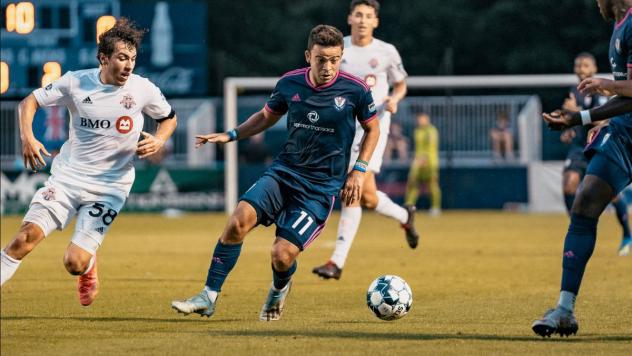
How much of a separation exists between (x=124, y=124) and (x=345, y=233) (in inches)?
135

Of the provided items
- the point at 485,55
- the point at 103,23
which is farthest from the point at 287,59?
the point at 103,23

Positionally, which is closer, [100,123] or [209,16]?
[100,123]

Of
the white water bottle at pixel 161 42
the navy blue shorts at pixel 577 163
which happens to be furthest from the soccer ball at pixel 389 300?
the white water bottle at pixel 161 42

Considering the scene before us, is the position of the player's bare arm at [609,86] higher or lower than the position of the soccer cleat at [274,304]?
higher

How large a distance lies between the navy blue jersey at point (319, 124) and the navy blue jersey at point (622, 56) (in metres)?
1.86

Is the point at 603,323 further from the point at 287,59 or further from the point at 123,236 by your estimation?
the point at 287,59

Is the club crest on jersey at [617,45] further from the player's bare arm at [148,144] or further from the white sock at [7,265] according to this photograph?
the white sock at [7,265]

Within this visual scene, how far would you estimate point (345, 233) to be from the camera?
1195cm

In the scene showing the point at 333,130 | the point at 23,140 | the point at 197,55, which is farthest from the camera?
the point at 197,55

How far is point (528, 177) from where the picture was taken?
26.8 metres

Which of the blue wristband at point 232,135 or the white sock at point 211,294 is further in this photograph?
the blue wristband at point 232,135

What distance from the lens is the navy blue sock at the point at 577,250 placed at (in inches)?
306

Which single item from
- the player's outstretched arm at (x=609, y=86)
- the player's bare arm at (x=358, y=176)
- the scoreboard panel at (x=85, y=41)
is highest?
the scoreboard panel at (x=85, y=41)

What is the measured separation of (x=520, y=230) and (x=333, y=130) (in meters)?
12.4
